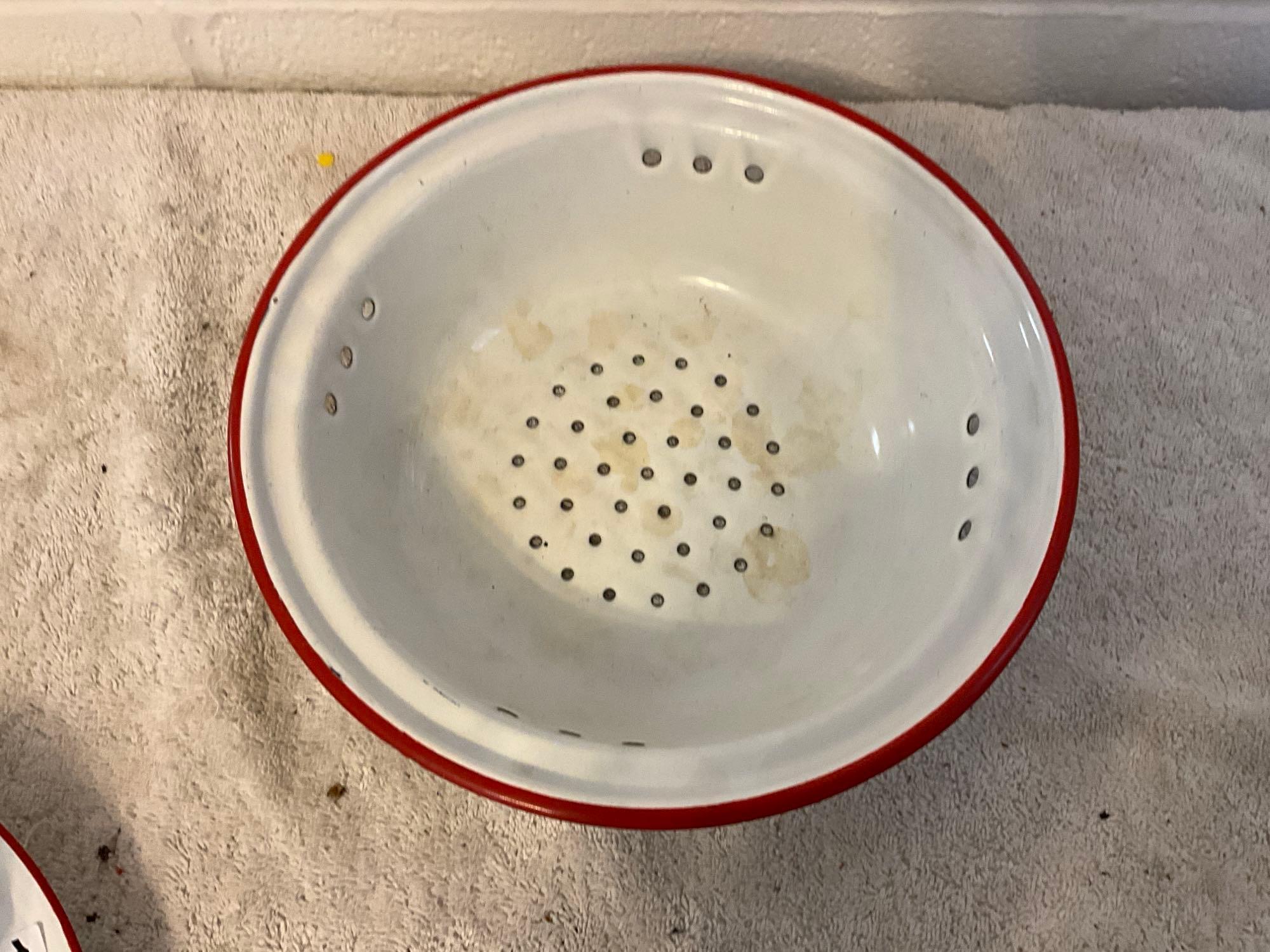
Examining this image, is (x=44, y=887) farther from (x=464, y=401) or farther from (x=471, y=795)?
(x=464, y=401)

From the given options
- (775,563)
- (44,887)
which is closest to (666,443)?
(775,563)

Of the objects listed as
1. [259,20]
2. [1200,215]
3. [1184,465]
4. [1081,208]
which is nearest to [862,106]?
[1081,208]

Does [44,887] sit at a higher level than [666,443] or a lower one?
lower

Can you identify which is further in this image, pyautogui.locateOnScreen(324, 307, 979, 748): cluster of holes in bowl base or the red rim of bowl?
pyautogui.locateOnScreen(324, 307, 979, 748): cluster of holes in bowl base

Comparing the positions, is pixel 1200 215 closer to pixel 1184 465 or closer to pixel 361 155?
pixel 1184 465

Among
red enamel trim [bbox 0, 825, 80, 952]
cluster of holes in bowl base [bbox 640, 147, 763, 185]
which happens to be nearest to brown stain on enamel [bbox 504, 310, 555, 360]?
cluster of holes in bowl base [bbox 640, 147, 763, 185]

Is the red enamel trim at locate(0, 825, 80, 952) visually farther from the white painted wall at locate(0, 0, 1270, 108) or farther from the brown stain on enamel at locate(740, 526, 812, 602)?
the white painted wall at locate(0, 0, 1270, 108)
